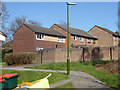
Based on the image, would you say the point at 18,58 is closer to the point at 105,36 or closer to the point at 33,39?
the point at 33,39

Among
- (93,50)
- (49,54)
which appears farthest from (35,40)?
(93,50)

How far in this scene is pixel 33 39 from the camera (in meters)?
30.1

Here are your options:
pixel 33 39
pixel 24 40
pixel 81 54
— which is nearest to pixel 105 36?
pixel 33 39

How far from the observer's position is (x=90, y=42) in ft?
141

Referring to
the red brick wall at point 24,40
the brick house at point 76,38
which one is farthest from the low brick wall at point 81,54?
the brick house at point 76,38

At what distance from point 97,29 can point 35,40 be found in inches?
900

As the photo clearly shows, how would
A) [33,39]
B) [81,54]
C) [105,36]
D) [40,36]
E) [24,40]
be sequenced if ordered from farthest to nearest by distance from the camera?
[105,36], [24,40], [40,36], [33,39], [81,54]

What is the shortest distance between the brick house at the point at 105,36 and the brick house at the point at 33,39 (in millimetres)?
15313

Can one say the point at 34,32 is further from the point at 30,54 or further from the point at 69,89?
the point at 69,89

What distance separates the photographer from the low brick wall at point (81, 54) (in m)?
19.7

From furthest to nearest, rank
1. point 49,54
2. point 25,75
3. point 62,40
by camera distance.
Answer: point 62,40
point 49,54
point 25,75

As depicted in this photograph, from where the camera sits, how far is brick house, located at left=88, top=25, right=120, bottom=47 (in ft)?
142

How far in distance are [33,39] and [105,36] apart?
2258 centimetres

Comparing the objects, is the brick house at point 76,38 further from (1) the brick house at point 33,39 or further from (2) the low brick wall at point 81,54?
(2) the low brick wall at point 81,54
